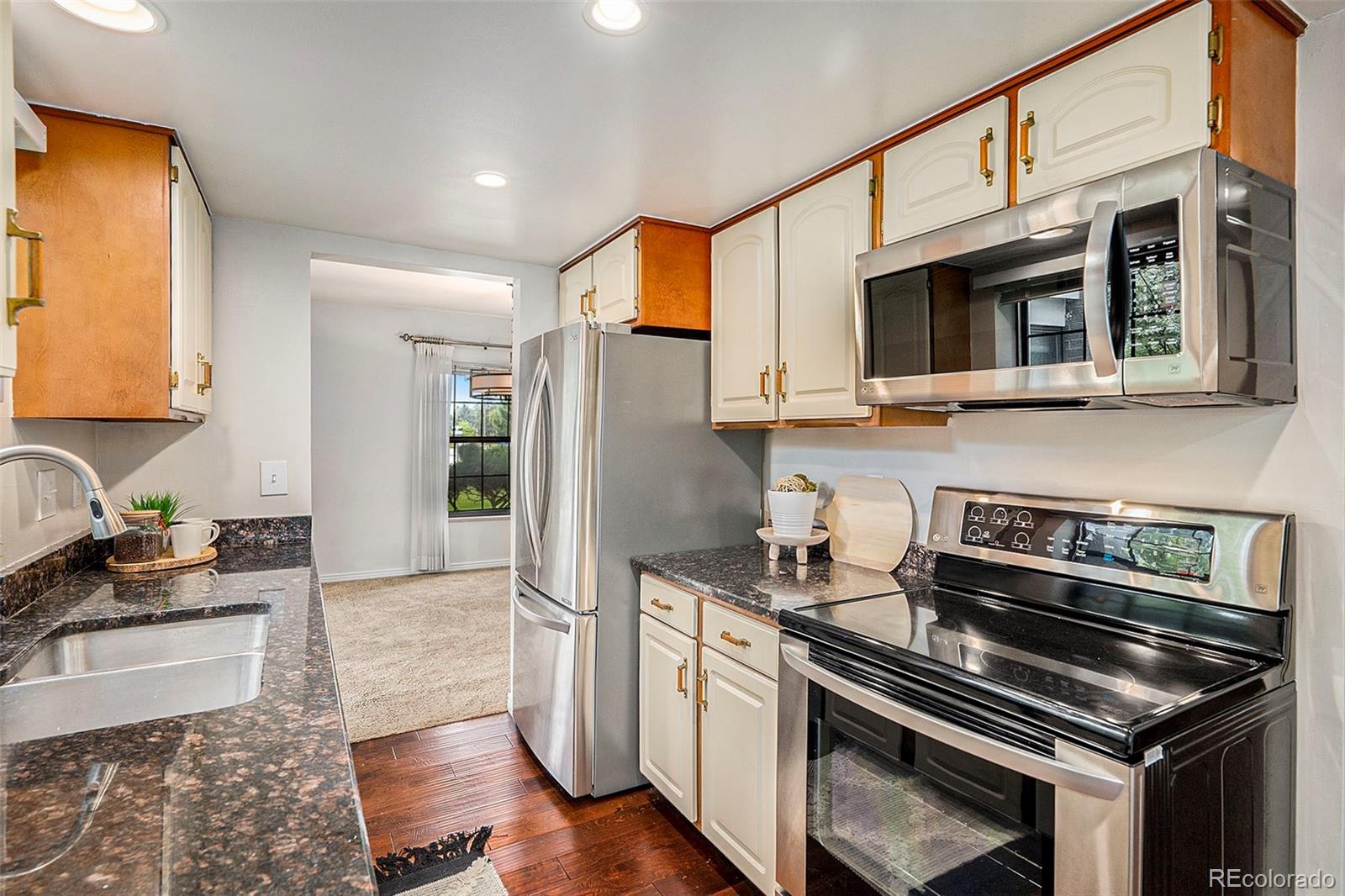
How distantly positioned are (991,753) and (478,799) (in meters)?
1.94

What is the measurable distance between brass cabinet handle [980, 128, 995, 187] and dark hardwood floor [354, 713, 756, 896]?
2.04 m

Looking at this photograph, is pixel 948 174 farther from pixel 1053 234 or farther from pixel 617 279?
pixel 617 279

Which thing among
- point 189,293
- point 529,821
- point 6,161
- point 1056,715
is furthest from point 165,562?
point 1056,715

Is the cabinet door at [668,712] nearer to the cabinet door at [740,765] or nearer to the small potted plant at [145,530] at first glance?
the cabinet door at [740,765]

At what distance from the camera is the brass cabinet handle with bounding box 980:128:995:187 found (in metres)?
1.63

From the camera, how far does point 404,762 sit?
9.04 ft

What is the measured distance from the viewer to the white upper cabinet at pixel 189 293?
1.96 meters

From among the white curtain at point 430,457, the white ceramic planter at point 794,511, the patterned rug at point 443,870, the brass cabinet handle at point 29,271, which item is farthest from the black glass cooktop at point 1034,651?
the white curtain at point 430,457

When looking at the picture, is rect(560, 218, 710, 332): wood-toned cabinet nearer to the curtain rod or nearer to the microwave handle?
the microwave handle

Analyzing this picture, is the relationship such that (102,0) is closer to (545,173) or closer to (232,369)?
(545,173)

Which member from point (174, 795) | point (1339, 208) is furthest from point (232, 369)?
point (1339, 208)

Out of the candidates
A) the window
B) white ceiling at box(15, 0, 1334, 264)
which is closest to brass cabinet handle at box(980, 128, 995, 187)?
white ceiling at box(15, 0, 1334, 264)

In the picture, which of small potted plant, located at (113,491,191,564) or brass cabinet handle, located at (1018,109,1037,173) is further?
small potted plant, located at (113,491,191,564)

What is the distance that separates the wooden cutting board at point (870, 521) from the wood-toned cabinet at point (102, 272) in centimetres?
209
